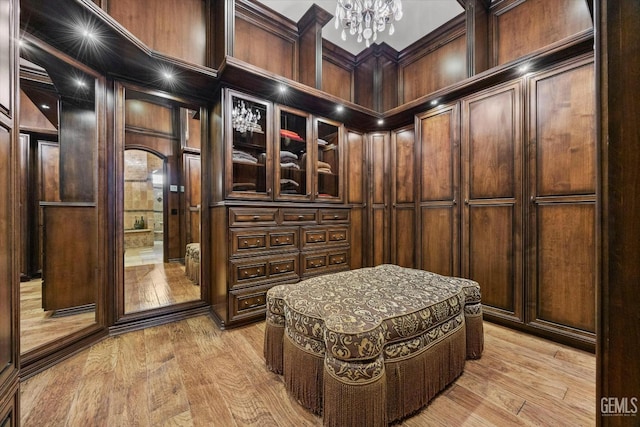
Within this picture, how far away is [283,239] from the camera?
2.69 metres

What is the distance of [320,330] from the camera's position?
1.33 meters

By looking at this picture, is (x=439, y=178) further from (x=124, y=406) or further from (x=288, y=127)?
(x=124, y=406)

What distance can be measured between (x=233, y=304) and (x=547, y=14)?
13.7 ft

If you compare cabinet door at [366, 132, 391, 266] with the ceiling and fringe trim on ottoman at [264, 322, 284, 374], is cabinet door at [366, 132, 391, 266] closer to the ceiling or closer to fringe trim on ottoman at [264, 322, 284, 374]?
the ceiling

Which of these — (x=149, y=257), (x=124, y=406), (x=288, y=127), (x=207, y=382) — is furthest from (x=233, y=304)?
(x=149, y=257)

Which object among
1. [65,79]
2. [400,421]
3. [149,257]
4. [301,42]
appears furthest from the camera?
[149,257]

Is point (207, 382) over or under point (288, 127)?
under

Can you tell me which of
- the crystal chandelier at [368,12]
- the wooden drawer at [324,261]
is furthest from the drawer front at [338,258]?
the crystal chandelier at [368,12]

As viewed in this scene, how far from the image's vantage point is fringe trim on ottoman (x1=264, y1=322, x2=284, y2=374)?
1676 mm

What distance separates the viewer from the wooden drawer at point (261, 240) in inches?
94.1

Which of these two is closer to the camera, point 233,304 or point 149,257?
point 233,304

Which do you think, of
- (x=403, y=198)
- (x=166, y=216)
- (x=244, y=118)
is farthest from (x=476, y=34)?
A: (x=166, y=216)

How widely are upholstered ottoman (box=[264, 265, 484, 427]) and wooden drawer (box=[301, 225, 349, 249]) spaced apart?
1.02m

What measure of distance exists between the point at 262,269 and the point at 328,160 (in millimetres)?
1624
